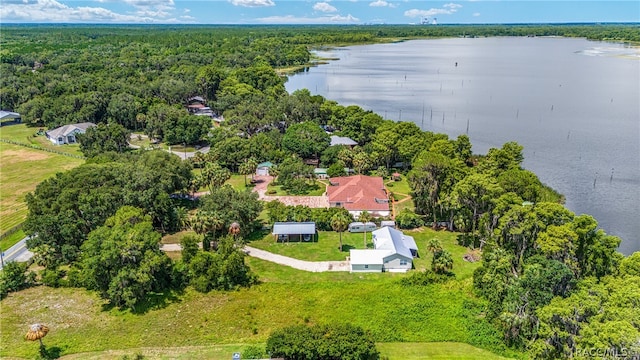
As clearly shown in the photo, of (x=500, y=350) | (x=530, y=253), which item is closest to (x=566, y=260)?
(x=530, y=253)

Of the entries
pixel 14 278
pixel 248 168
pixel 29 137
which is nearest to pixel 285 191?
pixel 248 168

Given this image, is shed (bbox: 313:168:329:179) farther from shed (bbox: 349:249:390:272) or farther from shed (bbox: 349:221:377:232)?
shed (bbox: 349:249:390:272)

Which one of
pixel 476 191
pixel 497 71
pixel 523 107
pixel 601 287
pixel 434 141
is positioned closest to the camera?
pixel 601 287

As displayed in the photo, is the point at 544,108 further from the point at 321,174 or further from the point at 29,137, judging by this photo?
the point at 29,137

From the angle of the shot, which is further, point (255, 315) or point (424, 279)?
point (424, 279)

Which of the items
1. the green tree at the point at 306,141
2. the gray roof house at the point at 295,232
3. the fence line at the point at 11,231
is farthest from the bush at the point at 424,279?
the fence line at the point at 11,231

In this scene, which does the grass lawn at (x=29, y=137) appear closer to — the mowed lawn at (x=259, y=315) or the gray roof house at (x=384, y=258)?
the mowed lawn at (x=259, y=315)

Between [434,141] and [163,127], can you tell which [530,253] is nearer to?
[434,141]

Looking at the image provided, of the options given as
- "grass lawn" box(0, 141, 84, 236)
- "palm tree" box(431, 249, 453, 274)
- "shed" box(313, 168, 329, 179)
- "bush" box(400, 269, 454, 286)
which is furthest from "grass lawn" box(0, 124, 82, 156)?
"palm tree" box(431, 249, 453, 274)
